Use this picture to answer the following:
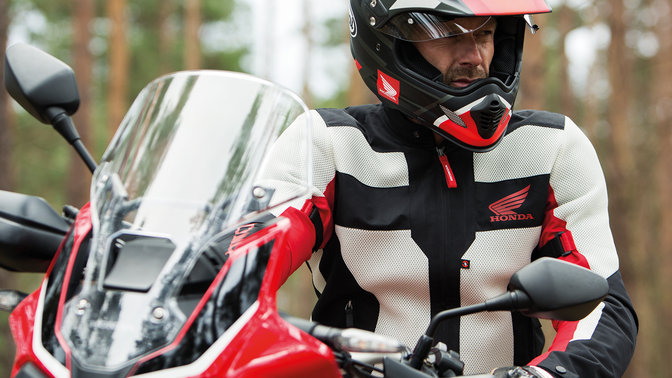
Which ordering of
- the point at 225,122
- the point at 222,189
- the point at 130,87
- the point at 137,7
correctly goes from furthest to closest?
the point at 137,7 → the point at 130,87 → the point at 225,122 → the point at 222,189

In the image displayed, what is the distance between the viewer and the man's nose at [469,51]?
231cm

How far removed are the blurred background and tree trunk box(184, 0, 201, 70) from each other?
39 millimetres

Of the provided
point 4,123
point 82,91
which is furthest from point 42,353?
point 82,91

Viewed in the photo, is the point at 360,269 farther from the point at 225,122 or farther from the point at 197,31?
the point at 197,31

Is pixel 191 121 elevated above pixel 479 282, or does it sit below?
above

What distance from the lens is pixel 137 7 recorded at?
2008cm

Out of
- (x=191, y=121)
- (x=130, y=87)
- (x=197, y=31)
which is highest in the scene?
(x=191, y=121)

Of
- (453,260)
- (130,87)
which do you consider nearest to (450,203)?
(453,260)

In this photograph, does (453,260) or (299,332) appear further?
(453,260)

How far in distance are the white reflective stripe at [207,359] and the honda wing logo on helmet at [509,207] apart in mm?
1153

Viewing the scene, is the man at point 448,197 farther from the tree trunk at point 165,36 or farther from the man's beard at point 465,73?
the tree trunk at point 165,36

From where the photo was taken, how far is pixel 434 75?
238 cm

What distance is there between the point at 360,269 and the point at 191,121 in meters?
0.88

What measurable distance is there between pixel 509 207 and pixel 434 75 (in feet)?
1.69
